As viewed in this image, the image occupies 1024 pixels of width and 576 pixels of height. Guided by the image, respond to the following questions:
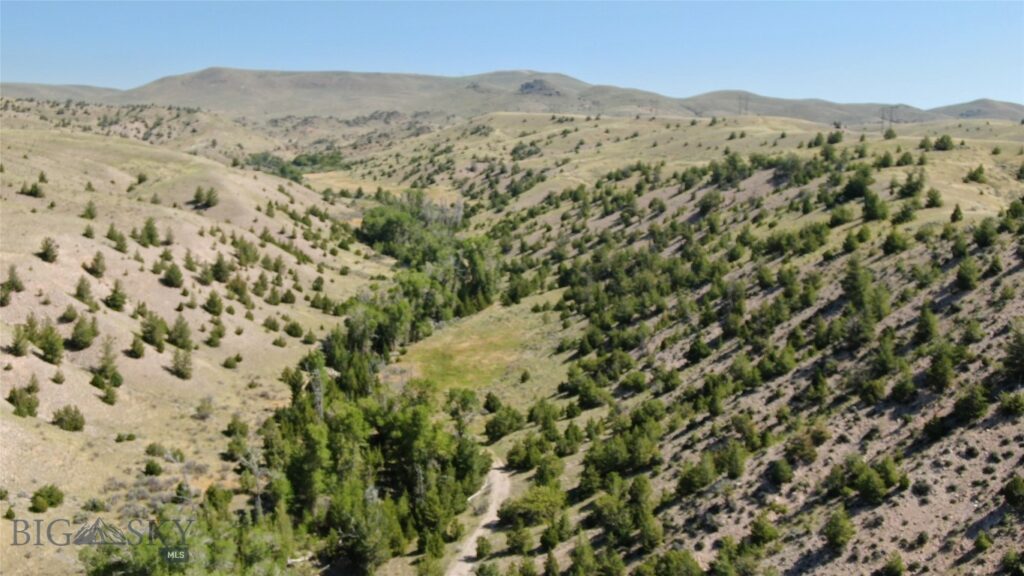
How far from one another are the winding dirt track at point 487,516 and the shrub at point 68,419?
2414 cm

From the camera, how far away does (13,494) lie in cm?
3309

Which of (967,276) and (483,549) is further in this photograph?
(967,276)

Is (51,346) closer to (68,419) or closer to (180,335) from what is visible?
(68,419)

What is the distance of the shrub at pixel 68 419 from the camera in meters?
40.8

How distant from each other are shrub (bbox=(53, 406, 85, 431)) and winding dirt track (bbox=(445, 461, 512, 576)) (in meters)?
24.1

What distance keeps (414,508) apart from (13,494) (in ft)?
65.5

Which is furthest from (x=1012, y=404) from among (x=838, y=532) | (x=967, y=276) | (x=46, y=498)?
(x=46, y=498)

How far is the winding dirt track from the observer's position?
3616cm

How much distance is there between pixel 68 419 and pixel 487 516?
2578cm

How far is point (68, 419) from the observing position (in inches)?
1612

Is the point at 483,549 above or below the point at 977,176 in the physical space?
below

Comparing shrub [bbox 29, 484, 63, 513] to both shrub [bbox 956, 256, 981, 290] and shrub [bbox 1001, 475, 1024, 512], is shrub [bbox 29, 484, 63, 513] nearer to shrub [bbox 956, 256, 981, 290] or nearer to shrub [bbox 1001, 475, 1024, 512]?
shrub [bbox 1001, 475, 1024, 512]

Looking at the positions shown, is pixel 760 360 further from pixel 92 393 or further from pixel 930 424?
pixel 92 393

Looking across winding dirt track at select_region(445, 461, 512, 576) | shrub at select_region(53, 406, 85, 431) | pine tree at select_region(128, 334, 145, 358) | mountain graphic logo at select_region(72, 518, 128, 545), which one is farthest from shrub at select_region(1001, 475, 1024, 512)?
pine tree at select_region(128, 334, 145, 358)
